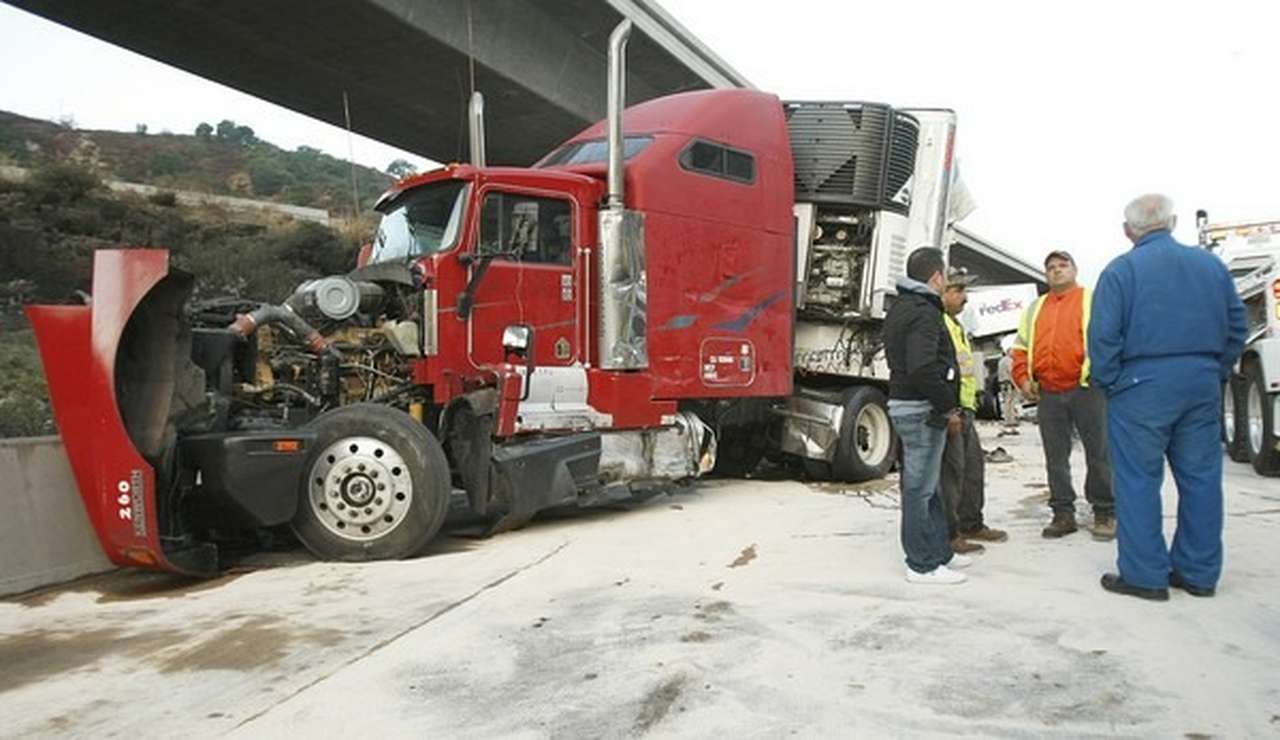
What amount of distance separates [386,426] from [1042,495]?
17.2ft

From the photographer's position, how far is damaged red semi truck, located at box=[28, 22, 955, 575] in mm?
5809

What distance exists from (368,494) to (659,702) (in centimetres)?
328

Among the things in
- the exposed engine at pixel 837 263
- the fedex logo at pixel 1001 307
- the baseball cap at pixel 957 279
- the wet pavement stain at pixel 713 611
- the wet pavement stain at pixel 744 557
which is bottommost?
the wet pavement stain at pixel 744 557

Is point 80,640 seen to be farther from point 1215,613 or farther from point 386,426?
point 1215,613

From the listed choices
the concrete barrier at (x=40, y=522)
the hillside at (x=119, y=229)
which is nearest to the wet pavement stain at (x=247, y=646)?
the concrete barrier at (x=40, y=522)

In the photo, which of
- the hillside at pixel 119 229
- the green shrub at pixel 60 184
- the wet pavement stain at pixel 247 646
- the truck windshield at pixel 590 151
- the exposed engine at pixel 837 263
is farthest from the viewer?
the green shrub at pixel 60 184

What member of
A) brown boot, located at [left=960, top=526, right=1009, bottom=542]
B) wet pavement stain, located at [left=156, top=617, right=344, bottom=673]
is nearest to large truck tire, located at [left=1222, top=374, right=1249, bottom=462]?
Answer: brown boot, located at [left=960, top=526, right=1009, bottom=542]

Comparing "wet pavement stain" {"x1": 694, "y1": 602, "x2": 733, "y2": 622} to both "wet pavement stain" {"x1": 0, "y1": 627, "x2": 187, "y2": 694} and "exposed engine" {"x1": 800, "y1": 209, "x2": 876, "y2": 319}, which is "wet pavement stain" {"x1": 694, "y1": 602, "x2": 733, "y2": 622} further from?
"exposed engine" {"x1": 800, "y1": 209, "x2": 876, "y2": 319}

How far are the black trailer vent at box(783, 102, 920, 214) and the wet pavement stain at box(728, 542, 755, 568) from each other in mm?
4737

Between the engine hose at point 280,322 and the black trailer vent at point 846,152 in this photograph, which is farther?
the black trailer vent at point 846,152

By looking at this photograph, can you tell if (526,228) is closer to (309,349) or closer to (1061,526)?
(309,349)

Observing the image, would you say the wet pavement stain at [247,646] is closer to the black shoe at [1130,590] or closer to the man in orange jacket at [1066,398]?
the black shoe at [1130,590]

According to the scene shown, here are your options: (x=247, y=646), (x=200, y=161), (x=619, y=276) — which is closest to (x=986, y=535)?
(x=619, y=276)

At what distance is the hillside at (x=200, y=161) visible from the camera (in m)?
28.3
